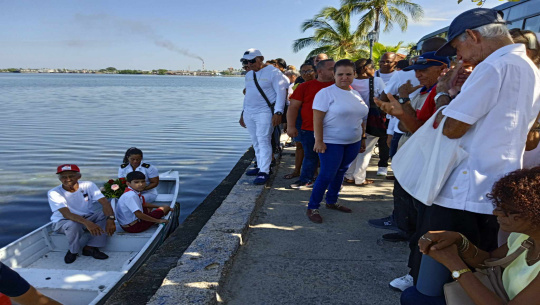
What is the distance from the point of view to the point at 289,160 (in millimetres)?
7750

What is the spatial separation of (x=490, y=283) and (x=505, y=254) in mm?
229

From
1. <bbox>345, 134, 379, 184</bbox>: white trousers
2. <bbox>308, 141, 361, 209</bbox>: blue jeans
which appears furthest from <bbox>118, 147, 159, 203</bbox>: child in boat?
<bbox>345, 134, 379, 184</bbox>: white trousers

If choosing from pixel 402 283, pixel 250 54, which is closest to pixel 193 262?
pixel 402 283

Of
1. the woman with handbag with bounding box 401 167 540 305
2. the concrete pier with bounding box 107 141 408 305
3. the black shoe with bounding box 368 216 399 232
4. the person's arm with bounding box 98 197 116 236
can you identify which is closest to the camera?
the woman with handbag with bounding box 401 167 540 305

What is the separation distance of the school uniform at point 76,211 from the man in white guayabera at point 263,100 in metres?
2.19

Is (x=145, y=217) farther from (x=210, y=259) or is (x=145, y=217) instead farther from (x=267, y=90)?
(x=267, y=90)

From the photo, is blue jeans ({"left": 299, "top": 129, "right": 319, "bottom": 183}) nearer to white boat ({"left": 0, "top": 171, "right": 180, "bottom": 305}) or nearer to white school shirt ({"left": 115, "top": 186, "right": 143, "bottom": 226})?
white boat ({"left": 0, "top": 171, "right": 180, "bottom": 305})

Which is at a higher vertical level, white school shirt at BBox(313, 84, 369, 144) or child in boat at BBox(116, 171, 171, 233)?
white school shirt at BBox(313, 84, 369, 144)

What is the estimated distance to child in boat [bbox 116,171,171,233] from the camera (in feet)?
16.1

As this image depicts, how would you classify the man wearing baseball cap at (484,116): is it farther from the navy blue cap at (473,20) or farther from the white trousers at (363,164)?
the white trousers at (363,164)

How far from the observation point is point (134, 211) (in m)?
4.88

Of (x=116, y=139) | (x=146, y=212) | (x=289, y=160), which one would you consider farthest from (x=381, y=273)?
(x=116, y=139)

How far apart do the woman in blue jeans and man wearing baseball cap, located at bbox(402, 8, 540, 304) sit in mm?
2074

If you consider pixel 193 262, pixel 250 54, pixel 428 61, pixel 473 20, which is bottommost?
pixel 193 262
